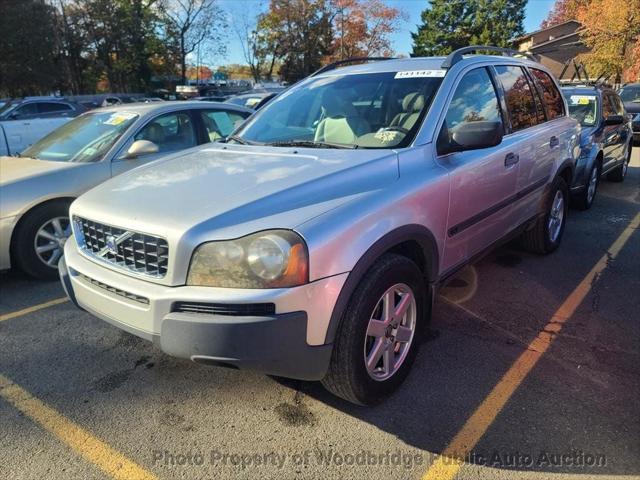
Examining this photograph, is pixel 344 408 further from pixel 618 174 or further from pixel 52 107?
pixel 52 107

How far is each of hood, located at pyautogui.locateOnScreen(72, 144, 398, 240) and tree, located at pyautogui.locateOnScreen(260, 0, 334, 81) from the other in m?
46.6

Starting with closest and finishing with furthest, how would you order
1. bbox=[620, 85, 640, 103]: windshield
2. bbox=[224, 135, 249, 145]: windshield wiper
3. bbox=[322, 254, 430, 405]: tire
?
bbox=[322, 254, 430, 405]: tire, bbox=[224, 135, 249, 145]: windshield wiper, bbox=[620, 85, 640, 103]: windshield

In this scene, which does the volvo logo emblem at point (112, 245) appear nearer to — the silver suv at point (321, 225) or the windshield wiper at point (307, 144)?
the silver suv at point (321, 225)

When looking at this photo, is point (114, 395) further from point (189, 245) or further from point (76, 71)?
point (76, 71)

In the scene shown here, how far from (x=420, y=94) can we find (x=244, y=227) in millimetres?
1673

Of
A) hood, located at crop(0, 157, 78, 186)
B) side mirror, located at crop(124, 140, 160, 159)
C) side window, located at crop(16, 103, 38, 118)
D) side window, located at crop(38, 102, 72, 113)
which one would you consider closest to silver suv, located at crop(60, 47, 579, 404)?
side mirror, located at crop(124, 140, 160, 159)

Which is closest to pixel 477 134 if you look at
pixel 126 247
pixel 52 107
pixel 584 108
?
pixel 126 247

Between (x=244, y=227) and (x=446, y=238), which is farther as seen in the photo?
(x=446, y=238)

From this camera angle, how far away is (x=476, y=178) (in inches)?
126

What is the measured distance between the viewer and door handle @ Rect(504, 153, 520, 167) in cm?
357

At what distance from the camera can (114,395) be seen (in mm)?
2768

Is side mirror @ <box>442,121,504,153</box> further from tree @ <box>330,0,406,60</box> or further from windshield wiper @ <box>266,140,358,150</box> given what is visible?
tree @ <box>330,0,406,60</box>

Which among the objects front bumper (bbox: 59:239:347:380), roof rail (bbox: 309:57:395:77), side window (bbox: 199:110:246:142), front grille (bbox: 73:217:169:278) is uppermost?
roof rail (bbox: 309:57:395:77)

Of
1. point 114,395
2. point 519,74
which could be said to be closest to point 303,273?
point 114,395
